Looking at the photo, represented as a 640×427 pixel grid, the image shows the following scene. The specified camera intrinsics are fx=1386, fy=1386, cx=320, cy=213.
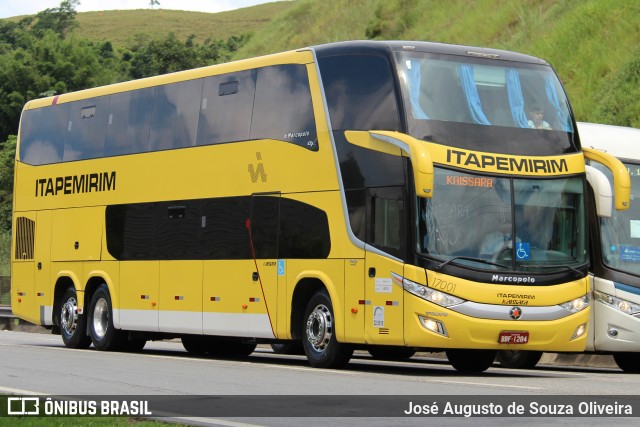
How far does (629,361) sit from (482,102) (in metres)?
5.05

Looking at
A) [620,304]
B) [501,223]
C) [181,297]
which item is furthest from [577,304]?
[181,297]

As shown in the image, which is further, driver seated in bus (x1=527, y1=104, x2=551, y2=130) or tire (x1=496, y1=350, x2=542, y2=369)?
tire (x1=496, y1=350, x2=542, y2=369)

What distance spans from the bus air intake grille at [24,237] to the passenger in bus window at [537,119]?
11444 mm

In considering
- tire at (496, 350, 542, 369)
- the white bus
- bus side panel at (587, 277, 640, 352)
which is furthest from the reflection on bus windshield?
tire at (496, 350, 542, 369)

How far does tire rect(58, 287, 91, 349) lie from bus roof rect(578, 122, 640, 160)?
9.51 meters

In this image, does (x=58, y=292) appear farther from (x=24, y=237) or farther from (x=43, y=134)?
(x=43, y=134)

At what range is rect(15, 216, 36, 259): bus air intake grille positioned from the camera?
25969 mm

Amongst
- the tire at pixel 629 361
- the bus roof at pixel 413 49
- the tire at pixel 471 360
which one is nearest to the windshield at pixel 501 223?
the bus roof at pixel 413 49

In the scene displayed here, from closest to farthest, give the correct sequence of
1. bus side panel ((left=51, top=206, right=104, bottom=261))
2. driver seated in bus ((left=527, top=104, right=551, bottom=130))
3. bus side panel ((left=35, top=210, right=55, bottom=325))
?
driver seated in bus ((left=527, top=104, right=551, bottom=130)) < bus side panel ((left=51, top=206, right=104, bottom=261)) < bus side panel ((left=35, top=210, right=55, bottom=325))

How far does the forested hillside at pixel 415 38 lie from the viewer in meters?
35.4

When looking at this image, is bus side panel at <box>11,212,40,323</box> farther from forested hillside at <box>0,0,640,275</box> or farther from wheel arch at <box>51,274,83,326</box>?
forested hillside at <box>0,0,640,275</box>

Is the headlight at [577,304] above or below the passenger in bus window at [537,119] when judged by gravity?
below

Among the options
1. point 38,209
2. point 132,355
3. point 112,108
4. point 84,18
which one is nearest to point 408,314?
point 132,355

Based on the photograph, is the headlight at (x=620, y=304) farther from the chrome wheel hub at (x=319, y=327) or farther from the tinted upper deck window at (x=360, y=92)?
the tinted upper deck window at (x=360, y=92)
